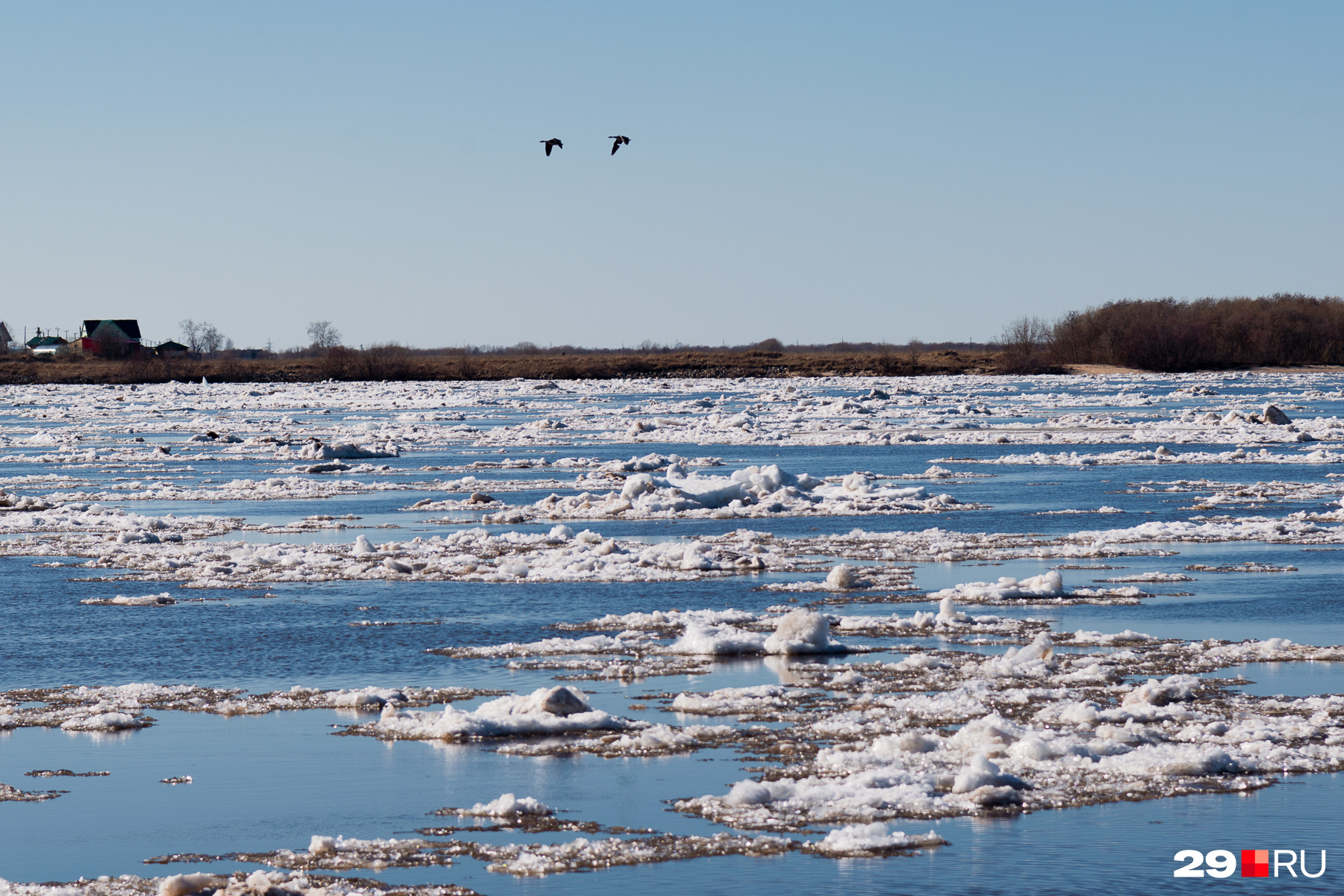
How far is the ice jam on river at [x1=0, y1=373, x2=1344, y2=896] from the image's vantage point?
732cm

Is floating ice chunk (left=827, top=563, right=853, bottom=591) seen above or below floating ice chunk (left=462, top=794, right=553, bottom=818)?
above

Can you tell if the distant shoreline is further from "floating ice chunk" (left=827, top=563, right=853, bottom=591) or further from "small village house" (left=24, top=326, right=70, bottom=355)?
"floating ice chunk" (left=827, top=563, right=853, bottom=591)

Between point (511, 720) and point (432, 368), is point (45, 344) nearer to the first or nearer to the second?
point (432, 368)

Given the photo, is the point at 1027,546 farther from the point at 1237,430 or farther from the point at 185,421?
the point at 185,421

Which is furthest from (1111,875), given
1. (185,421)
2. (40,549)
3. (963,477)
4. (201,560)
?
(185,421)

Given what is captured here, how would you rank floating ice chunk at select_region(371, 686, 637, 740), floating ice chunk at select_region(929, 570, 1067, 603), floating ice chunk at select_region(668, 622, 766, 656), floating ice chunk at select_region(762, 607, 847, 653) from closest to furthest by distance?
floating ice chunk at select_region(371, 686, 637, 740) → floating ice chunk at select_region(762, 607, 847, 653) → floating ice chunk at select_region(668, 622, 766, 656) → floating ice chunk at select_region(929, 570, 1067, 603)

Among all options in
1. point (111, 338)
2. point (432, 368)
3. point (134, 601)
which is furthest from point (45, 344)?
point (134, 601)

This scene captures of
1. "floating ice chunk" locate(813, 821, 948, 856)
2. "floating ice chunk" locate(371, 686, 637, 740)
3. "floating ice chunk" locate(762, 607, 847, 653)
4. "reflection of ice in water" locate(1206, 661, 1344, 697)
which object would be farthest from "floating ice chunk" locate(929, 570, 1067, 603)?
"floating ice chunk" locate(813, 821, 948, 856)

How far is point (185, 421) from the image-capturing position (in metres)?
55.1

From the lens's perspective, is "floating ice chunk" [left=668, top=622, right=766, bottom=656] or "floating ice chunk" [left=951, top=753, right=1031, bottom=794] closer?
"floating ice chunk" [left=951, top=753, right=1031, bottom=794]

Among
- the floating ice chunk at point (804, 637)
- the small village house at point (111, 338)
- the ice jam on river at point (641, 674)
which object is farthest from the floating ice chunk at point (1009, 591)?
the small village house at point (111, 338)

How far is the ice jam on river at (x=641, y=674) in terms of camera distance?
732 centimetres

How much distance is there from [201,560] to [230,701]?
749 cm

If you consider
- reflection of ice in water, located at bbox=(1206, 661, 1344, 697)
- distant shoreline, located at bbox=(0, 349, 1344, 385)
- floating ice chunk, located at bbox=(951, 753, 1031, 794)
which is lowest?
reflection of ice in water, located at bbox=(1206, 661, 1344, 697)
